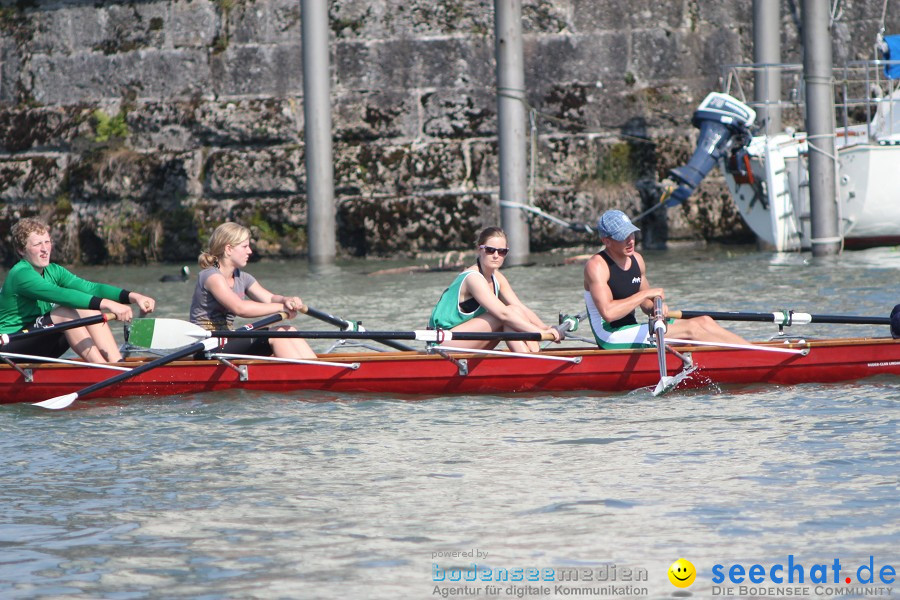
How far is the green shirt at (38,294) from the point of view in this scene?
303 inches

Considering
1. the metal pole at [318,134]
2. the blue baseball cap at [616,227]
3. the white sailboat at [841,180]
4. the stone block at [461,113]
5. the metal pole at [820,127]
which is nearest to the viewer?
the blue baseball cap at [616,227]

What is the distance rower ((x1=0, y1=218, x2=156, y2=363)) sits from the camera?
7.69 m

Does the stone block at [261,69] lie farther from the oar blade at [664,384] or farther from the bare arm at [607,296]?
the oar blade at [664,384]

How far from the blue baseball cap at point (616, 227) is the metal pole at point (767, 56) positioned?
7300mm

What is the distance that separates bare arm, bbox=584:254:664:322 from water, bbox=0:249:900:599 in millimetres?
470

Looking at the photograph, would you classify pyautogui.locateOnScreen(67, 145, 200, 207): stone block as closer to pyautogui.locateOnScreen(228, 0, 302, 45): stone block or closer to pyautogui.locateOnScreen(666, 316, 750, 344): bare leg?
pyautogui.locateOnScreen(228, 0, 302, 45): stone block

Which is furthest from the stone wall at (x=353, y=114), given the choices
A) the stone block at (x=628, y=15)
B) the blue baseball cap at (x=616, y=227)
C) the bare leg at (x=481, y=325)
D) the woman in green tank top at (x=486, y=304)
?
the blue baseball cap at (x=616, y=227)

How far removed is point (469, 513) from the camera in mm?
5016

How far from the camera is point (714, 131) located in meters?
14.1

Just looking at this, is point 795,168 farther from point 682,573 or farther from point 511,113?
point 682,573

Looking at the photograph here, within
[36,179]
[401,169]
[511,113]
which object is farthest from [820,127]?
[36,179]

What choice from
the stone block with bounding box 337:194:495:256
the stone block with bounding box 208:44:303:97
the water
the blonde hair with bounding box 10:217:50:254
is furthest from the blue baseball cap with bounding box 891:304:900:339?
the stone block with bounding box 208:44:303:97

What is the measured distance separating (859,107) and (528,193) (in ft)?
13.2

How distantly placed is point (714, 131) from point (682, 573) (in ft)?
34.0
